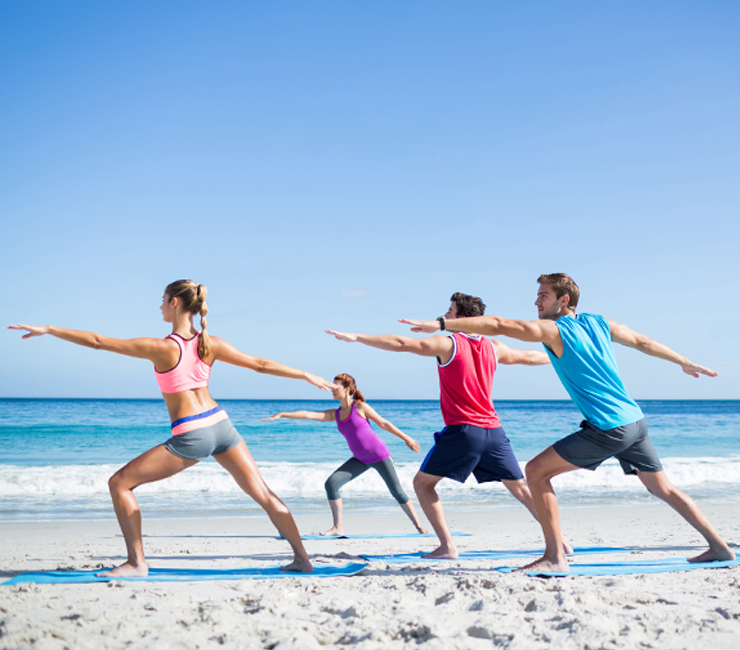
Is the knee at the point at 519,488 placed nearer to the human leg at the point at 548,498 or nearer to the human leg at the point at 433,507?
the human leg at the point at 433,507

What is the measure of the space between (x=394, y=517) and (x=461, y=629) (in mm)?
5768

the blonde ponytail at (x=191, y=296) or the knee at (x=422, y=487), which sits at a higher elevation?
the blonde ponytail at (x=191, y=296)

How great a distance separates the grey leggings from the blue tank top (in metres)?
2.95

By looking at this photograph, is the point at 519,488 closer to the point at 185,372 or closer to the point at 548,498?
the point at 548,498

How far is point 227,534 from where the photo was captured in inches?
287

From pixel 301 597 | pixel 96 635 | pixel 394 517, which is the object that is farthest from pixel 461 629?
pixel 394 517

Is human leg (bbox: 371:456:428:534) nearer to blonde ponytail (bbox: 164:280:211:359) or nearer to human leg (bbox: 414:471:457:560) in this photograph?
human leg (bbox: 414:471:457:560)

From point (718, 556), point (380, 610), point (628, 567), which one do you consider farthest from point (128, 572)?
point (718, 556)

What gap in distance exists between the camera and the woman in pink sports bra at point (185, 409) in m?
3.96

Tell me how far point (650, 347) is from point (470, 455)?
161cm

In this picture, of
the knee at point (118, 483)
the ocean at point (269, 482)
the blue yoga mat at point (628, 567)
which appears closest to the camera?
the knee at point (118, 483)

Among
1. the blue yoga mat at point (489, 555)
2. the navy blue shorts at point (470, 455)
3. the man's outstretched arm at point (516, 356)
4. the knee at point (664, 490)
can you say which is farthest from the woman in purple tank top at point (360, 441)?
the knee at point (664, 490)

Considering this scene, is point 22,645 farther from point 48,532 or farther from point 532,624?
point 48,532

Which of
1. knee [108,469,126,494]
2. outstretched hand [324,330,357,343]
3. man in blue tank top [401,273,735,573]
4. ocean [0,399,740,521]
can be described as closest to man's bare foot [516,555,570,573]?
man in blue tank top [401,273,735,573]
